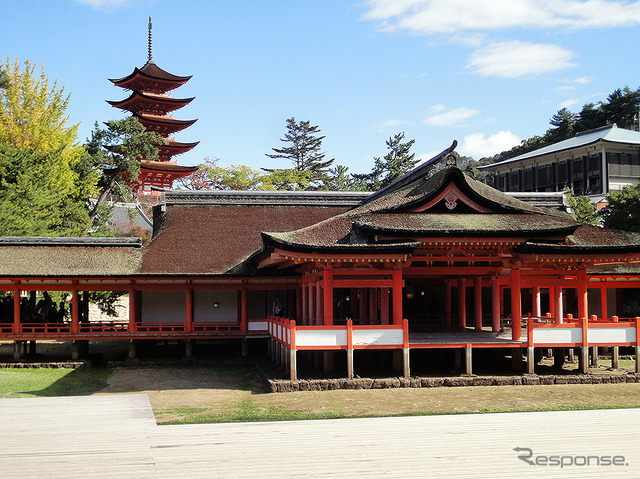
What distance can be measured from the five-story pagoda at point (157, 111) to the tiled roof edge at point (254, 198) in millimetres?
34073

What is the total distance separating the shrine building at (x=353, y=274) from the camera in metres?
20.4

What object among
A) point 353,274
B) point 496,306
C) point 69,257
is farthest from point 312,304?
point 69,257

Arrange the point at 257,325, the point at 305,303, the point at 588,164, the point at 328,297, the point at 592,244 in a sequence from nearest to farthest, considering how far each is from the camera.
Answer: the point at 328,297 → the point at 592,244 → the point at 305,303 → the point at 257,325 → the point at 588,164

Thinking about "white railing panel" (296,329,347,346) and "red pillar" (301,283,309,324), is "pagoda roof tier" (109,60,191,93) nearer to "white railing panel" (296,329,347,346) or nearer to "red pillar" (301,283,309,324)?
"red pillar" (301,283,309,324)

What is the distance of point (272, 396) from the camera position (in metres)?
18.8

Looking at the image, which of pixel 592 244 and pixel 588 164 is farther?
pixel 588 164

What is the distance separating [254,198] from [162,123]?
37872 mm

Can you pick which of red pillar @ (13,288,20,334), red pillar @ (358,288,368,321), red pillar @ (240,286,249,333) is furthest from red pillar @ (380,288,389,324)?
red pillar @ (13,288,20,334)

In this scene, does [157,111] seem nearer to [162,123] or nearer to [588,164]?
[162,123]

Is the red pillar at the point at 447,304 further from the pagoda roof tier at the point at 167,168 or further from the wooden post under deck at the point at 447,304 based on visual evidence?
the pagoda roof tier at the point at 167,168

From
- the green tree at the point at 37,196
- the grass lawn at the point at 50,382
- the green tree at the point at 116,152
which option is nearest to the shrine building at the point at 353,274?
the grass lawn at the point at 50,382

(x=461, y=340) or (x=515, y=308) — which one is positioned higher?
(x=515, y=308)

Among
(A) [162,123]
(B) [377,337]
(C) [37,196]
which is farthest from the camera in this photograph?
(A) [162,123]

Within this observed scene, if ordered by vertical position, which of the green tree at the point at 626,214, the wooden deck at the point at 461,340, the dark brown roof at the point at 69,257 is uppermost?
the green tree at the point at 626,214
